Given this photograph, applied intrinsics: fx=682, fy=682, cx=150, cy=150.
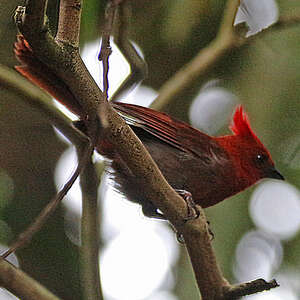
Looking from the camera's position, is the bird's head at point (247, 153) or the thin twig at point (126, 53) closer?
the thin twig at point (126, 53)

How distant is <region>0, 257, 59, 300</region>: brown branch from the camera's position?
222 centimetres

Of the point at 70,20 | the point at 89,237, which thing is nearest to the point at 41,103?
the point at 89,237

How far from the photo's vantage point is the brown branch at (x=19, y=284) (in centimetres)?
222

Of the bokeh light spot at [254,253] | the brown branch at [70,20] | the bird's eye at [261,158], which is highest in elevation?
the brown branch at [70,20]

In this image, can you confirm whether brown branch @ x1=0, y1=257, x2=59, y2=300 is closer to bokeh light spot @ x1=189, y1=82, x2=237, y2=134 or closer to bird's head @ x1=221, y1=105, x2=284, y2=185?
bird's head @ x1=221, y1=105, x2=284, y2=185

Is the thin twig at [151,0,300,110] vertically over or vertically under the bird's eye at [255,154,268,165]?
over

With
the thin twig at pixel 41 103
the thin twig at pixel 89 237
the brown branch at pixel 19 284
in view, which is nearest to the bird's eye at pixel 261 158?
the thin twig at pixel 89 237

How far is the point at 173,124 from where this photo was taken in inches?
137

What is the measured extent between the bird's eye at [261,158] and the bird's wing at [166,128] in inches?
11.9

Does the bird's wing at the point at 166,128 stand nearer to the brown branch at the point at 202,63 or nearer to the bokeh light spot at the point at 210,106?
the brown branch at the point at 202,63

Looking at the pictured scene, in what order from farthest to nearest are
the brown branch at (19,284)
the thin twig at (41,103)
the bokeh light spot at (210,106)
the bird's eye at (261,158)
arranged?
the bokeh light spot at (210,106)
the bird's eye at (261,158)
the thin twig at (41,103)
the brown branch at (19,284)

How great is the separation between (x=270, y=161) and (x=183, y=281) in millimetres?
1010

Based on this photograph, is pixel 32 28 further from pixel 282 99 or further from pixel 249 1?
pixel 282 99

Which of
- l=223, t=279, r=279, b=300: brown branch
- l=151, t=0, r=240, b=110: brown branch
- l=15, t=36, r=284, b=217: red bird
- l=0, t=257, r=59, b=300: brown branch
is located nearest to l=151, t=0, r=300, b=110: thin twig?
l=151, t=0, r=240, b=110: brown branch
